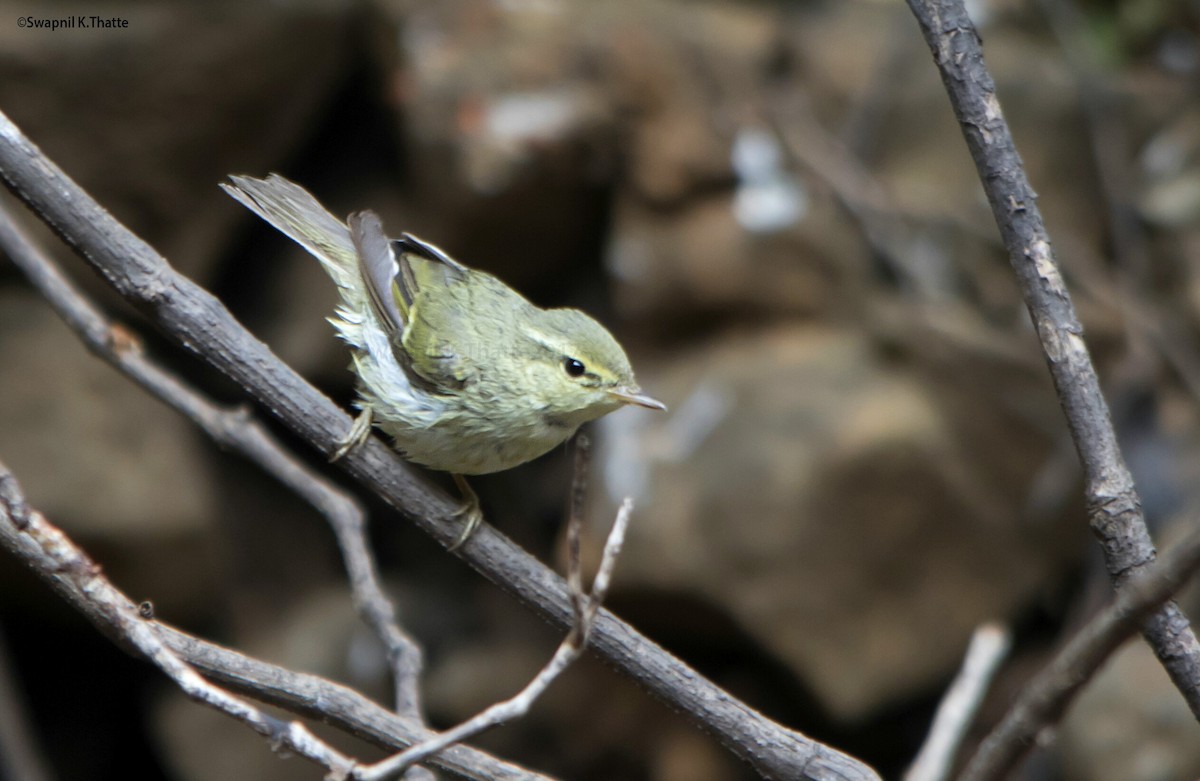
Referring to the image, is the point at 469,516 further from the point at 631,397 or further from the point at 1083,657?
the point at 1083,657

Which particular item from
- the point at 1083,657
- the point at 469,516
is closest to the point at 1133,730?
the point at 469,516

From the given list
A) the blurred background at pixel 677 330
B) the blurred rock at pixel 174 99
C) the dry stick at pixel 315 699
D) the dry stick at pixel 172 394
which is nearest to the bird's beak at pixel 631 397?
the dry stick at pixel 172 394

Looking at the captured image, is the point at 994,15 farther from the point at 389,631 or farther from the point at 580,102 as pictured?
the point at 389,631

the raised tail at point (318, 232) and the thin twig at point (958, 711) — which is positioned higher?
the raised tail at point (318, 232)

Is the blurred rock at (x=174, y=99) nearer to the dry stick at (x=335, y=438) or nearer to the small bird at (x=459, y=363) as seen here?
Answer: the small bird at (x=459, y=363)

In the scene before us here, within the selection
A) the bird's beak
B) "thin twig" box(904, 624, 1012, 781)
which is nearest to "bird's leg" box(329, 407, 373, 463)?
the bird's beak

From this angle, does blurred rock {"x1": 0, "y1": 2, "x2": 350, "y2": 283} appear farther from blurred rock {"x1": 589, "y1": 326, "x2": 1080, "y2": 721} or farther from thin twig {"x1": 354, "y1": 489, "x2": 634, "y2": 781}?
thin twig {"x1": 354, "y1": 489, "x2": 634, "y2": 781}
